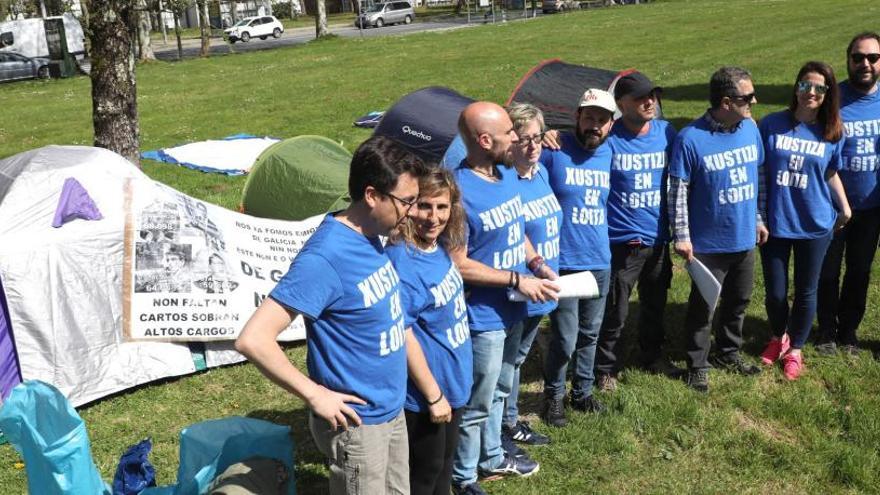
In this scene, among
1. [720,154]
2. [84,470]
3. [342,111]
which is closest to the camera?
[84,470]

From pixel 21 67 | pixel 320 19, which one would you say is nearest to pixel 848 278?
pixel 21 67

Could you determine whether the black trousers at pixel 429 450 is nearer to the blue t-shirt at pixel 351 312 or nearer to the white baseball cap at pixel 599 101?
the blue t-shirt at pixel 351 312

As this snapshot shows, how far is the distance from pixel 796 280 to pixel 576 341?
159cm

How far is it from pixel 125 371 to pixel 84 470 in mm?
2061

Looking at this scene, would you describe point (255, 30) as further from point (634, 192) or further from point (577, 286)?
point (577, 286)

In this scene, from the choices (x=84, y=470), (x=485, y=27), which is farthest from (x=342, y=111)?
(x=485, y=27)

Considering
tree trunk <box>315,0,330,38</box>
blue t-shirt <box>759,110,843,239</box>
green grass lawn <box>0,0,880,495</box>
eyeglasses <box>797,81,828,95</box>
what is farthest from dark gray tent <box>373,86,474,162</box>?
tree trunk <box>315,0,330,38</box>

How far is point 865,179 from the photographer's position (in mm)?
4926

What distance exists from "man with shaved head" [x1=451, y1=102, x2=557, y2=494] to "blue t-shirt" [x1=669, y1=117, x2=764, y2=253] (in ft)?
4.03

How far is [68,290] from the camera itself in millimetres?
4809

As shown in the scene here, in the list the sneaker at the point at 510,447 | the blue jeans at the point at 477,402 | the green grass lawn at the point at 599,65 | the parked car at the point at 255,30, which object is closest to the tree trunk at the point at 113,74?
the green grass lawn at the point at 599,65

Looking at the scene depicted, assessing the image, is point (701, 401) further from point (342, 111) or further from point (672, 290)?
point (342, 111)

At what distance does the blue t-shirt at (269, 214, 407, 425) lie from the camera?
2520mm

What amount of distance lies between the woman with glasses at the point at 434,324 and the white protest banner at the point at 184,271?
2.47 m
